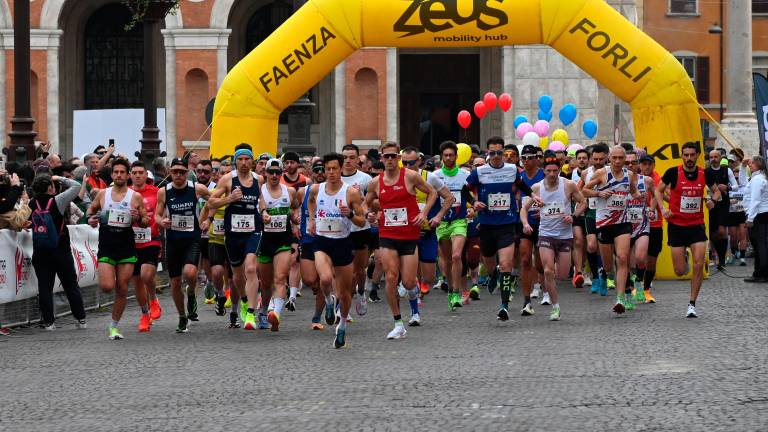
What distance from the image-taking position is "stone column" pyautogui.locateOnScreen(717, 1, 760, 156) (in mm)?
35188

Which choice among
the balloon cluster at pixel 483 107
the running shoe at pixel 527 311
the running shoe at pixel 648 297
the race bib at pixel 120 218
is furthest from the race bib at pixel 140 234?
the balloon cluster at pixel 483 107

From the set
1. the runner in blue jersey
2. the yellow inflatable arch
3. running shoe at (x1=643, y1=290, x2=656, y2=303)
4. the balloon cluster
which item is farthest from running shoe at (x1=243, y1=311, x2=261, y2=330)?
the balloon cluster

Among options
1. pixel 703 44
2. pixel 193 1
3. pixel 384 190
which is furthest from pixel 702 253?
pixel 703 44

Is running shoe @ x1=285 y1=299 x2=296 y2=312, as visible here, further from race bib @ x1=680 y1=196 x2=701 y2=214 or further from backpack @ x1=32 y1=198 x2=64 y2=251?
race bib @ x1=680 y1=196 x2=701 y2=214

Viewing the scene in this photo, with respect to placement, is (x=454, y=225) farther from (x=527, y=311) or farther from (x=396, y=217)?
(x=396, y=217)

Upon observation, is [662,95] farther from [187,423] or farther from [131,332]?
[187,423]

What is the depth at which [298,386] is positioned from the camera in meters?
11.0

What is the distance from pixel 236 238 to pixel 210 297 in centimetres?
433

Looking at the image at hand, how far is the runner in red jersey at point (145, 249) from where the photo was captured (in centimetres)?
1552

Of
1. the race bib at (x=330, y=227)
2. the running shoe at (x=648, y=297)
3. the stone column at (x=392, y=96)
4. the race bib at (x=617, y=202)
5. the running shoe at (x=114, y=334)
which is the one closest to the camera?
the race bib at (x=330, y=227)

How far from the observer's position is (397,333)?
1434 cm

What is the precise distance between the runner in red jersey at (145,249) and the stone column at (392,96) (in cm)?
2931

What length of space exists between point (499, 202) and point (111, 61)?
109ft

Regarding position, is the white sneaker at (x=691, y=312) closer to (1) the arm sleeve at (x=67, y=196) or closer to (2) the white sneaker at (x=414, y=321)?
(2) the white sneaker at (x=414, y=321)
